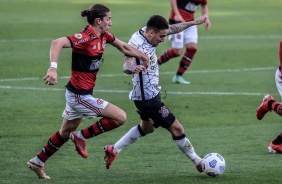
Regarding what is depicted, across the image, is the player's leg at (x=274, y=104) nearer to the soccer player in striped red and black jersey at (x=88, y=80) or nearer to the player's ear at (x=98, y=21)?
the soccer player in striped red and black jersey at (x=88, y=80)

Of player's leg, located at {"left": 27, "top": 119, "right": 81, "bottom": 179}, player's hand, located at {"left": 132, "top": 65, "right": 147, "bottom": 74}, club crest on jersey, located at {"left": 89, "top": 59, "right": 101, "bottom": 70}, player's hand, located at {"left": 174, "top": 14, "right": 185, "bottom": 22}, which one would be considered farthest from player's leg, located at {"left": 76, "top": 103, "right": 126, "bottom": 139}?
player's hand, located at {"left": 174, "top": 14, "right": 185, "bottom": 22}

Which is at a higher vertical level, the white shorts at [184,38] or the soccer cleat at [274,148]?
the soccer cleat at [274,148]

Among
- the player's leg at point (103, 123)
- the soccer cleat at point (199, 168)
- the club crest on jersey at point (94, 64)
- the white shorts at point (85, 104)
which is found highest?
the club crest on jersey at point (94, 64)

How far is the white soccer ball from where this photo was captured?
1125 cm

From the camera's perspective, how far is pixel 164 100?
18.2 meters

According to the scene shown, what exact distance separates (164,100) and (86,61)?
7019 mm

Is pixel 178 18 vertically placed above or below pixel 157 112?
below

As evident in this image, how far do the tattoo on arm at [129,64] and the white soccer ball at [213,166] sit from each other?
1.51 meters

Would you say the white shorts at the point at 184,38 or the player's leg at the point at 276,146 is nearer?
the player's leg at the point at 276,146

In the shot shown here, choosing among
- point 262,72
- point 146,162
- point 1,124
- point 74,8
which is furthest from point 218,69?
point 74,8

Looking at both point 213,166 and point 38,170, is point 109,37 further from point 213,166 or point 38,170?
point 213,166

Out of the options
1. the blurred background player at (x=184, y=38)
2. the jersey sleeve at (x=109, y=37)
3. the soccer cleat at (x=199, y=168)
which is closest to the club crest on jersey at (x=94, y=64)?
the jersey sleeve at (x=109, y=37)

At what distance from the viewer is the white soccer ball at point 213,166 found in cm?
1125

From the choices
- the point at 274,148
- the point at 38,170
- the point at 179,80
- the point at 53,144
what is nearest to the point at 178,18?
the point at 179,80
